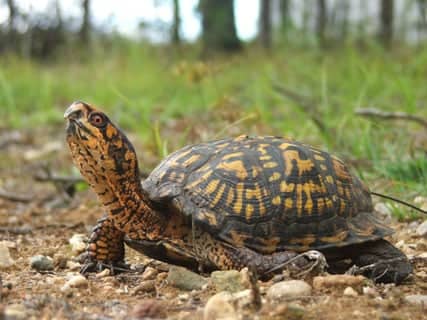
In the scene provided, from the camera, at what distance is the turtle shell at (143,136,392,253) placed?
6.47 feet

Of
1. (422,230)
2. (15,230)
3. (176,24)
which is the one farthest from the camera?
(176,24)

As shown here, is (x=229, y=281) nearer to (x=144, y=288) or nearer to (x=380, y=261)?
(x=144, y=288)

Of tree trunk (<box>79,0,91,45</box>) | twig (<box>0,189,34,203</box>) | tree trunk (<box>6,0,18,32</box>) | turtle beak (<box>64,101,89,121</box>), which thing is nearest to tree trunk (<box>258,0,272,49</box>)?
tree trunk (<box>79,0,91,45</box>)

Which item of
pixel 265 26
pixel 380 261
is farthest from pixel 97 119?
pixel 265 26

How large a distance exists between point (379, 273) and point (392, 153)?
131 centimetres

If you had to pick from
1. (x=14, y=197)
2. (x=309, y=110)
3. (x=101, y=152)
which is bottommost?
(x=14, y=197)

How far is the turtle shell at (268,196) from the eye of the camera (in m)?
1.97

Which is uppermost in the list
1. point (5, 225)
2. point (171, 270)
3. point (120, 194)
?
point (120, 194)

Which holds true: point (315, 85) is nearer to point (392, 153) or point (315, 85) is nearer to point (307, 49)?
point (307, 49)

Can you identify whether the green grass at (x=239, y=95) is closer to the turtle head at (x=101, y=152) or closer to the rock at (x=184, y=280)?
the turtle head at (x=101, y=152)

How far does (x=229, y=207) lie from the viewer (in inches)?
78.4

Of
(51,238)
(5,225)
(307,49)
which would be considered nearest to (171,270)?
(51,238)

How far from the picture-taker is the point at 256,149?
6.86ft

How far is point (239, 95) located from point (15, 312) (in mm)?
5451
